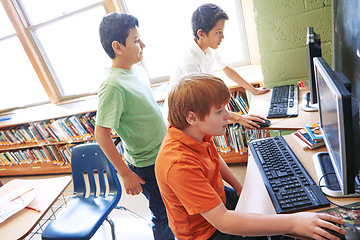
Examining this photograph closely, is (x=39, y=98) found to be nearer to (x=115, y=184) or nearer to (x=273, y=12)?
(x=115, y=184)

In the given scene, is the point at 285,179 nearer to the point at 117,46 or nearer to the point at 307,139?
the point at 307,139

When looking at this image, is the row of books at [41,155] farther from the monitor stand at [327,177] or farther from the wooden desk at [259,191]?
the monitor stand at [327,177]

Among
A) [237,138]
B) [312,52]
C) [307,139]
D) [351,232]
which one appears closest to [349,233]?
[351,232]

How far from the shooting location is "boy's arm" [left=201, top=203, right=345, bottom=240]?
799 millimetres

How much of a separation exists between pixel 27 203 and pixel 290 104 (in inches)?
72.5

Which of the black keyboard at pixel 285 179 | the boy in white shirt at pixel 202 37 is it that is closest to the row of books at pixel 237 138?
the boy in white shirt at pixel 202 37

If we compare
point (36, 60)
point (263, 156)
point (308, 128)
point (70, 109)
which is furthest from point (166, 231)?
point (36, 60)

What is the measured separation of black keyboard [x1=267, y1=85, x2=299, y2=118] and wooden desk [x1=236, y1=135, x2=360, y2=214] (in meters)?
0.37

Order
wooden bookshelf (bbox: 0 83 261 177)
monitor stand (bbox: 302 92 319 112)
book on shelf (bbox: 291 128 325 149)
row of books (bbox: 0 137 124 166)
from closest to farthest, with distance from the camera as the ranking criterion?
book on shelf (bbox: 291 128 325 149) < monitor stand (bbox: 302 92 319 112) < wooden bookshelf (bbox: 0 83 261 177) < row of books (bbox: 0 137 124 166)

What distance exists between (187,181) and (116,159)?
27.2 inches

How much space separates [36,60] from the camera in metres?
3.36

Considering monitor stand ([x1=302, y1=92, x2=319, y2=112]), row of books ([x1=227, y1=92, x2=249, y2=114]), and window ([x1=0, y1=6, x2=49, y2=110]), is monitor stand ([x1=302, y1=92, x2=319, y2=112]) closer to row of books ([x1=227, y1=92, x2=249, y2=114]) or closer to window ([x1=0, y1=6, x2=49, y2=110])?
row of books ([x1=227, y1=92, x2=249, y2=114])

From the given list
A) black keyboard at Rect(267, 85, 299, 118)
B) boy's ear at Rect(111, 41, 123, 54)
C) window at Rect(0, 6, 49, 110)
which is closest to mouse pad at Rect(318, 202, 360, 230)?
black keyboard at Rect(267, 85, 299, 118)

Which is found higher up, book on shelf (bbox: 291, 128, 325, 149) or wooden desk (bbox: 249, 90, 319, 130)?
book on shelf (bbox: 291, 128, 325, 149)
